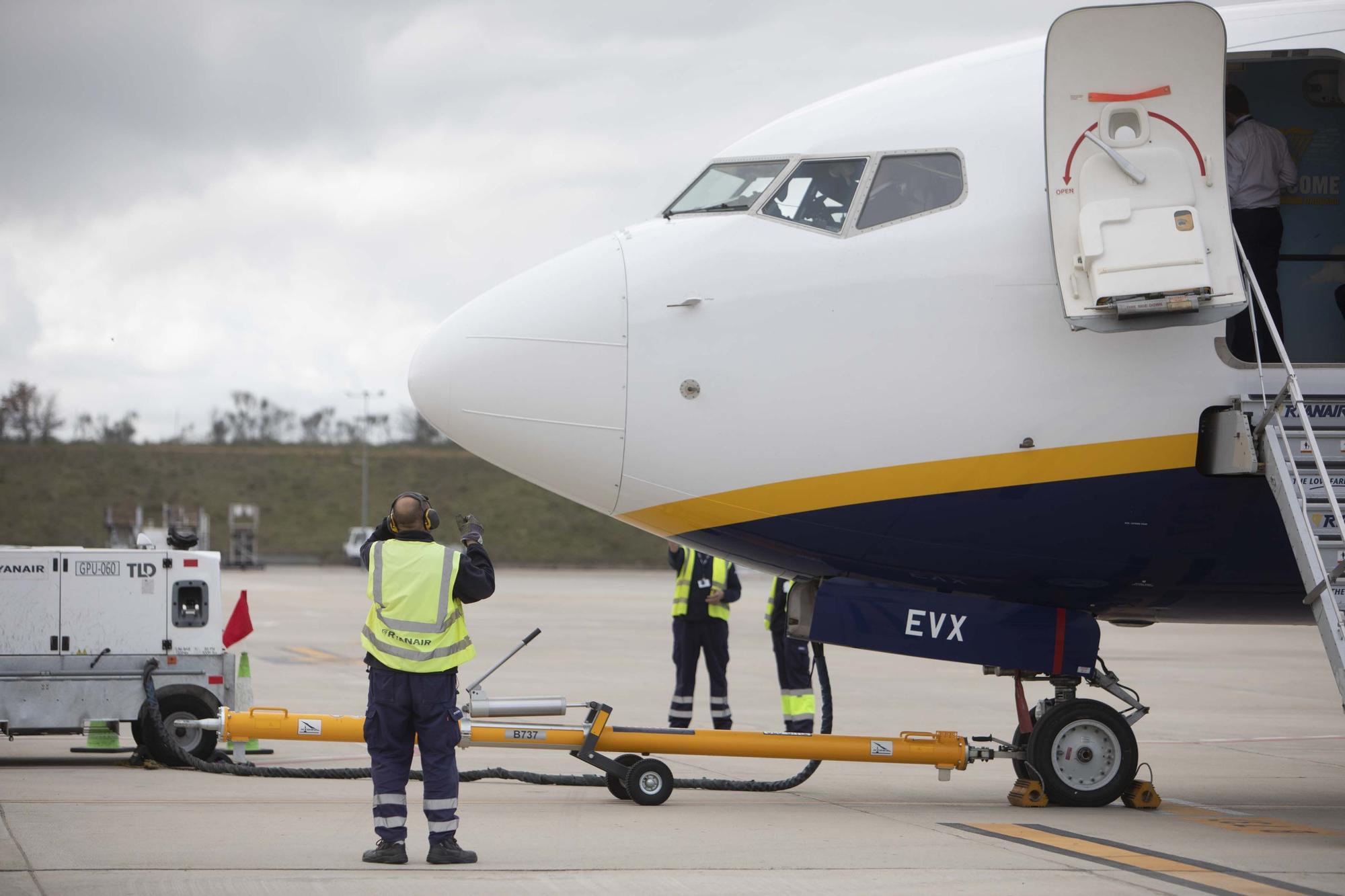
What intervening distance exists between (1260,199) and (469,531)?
5.25 metres

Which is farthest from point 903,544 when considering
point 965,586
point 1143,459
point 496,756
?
point 496,756

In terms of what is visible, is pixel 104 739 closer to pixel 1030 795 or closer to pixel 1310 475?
pixel 1030 795

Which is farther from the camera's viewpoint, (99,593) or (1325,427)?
(99,593)

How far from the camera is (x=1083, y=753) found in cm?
912

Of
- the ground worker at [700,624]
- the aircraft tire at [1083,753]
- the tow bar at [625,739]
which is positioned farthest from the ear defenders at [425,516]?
the ground worker at [700,624]

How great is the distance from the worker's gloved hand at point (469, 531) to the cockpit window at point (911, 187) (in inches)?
116

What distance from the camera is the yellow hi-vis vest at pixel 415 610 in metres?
7.20

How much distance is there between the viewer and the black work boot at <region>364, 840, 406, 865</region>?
23.2ft

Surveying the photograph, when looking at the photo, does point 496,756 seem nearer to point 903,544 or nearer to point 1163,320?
point 903,544

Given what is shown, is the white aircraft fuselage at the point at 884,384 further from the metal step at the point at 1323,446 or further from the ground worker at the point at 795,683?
the ground worker at the point at 795,683

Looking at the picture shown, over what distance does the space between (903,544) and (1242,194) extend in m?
3.03

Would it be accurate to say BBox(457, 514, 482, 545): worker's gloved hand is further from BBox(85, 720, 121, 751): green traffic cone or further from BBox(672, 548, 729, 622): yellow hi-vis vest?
BBox(85, 720, 121, 751): green traffic cone

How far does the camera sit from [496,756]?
1191cm

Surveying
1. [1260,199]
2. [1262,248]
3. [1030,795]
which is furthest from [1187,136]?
[1030,795]
